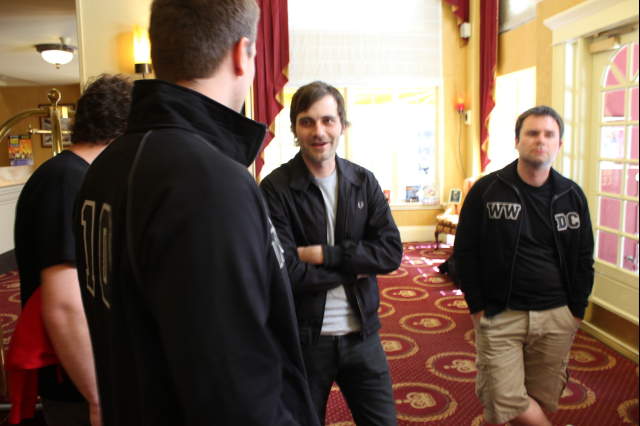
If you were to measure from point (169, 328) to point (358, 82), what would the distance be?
19.6ft

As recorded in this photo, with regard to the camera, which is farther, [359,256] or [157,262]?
[359,256]

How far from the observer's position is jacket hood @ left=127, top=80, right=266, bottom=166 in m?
0.71

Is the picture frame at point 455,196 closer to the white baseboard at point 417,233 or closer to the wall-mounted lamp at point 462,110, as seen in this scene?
the white baseboard at point 417,233

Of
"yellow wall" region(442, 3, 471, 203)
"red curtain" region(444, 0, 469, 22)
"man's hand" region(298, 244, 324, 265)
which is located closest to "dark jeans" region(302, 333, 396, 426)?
"man's hand" region(298, 244, 324, 265)

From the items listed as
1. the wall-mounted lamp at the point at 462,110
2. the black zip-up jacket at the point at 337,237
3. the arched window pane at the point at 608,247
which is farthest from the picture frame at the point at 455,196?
the arched window pane at the point at 608,247

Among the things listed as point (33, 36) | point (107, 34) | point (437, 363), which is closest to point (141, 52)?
point (107, 34)

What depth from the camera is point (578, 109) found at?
0.50m

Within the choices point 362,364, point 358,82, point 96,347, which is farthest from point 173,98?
point 358,82

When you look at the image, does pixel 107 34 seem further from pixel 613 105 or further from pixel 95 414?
pixel 613 105

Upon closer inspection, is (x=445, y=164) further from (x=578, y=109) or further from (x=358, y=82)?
(x=578, y=109)

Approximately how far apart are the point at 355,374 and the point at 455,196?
5083 mm

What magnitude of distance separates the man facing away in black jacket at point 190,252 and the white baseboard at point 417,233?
588cm

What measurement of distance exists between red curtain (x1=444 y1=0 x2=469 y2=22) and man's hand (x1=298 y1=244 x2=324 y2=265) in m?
5.57

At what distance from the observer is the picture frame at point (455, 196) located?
20.4ft
